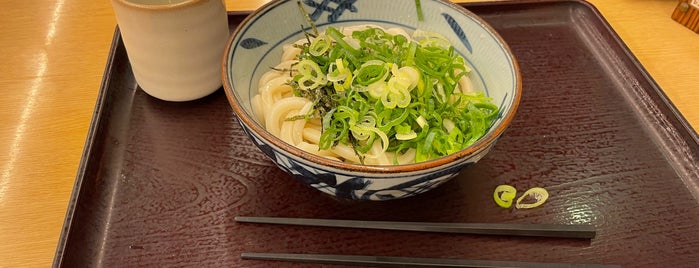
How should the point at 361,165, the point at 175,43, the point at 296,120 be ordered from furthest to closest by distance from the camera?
the point at 175,43
the point at 296,120
the point at 361,165

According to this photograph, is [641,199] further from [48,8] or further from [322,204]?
[48,8]

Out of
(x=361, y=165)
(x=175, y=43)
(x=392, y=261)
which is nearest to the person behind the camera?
(x=361, y=165)

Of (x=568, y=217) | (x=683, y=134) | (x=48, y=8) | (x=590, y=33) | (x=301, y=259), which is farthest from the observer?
(x=48, y=8)

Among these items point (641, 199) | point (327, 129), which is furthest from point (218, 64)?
point (641, 199)

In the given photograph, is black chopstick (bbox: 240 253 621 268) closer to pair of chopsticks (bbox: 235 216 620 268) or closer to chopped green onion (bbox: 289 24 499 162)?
pair of chopsticks (bbox: 235 216 620 268)

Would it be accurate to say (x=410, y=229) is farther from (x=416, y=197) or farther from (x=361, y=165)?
(x=361, y=165)

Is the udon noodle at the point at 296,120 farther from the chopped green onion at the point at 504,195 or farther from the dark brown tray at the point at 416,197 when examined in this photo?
the chopped green onion at the point at 504,195

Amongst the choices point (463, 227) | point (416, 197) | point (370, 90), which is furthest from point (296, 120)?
point (463, 227)
